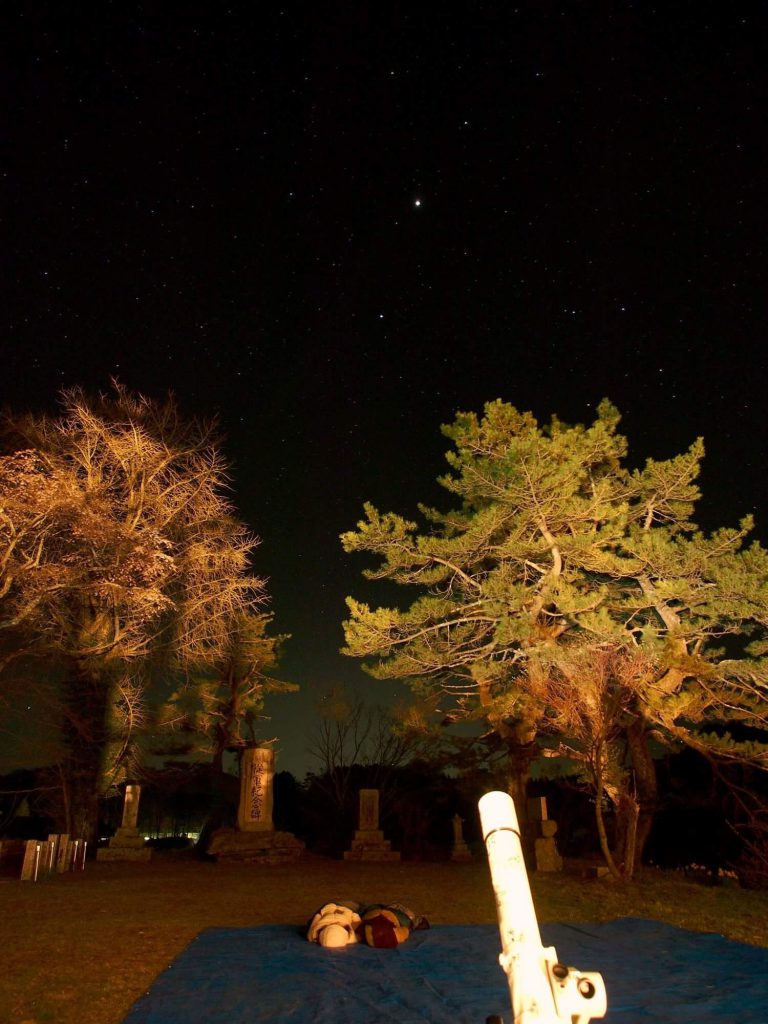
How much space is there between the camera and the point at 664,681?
11547 mm

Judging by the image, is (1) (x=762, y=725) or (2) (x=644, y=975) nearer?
(2) (x=644, y=975)

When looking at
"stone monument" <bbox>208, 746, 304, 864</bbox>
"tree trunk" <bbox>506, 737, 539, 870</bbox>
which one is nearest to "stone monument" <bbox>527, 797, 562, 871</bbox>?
"tree trunk" <bbox>506, 737, 539, 870</bbox>

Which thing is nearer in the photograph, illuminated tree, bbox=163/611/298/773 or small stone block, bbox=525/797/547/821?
small stone block, bbox=525/797/547/821

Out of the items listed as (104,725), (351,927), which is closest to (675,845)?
(104,725)

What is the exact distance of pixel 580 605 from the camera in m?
11.0

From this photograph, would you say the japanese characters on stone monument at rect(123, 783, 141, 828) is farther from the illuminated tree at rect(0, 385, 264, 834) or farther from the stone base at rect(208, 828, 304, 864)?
the illuminated tree at rect(0, 385, 264, 834)

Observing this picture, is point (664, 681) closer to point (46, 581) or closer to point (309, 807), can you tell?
point (46, 581)

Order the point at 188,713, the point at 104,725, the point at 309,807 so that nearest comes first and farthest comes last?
1. the point at 104,725
2. the point at 188,713
3. the point at 309,807

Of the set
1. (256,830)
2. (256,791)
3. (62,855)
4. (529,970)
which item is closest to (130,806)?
(256,791)

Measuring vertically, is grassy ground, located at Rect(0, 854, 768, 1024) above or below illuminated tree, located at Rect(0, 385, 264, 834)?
below

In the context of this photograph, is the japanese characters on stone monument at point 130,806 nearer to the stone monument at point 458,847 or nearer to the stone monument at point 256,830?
the stone monument at point 256,830

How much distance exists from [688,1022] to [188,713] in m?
18.0

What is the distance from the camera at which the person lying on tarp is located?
648cm

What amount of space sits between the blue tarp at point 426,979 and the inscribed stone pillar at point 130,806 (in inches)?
496
